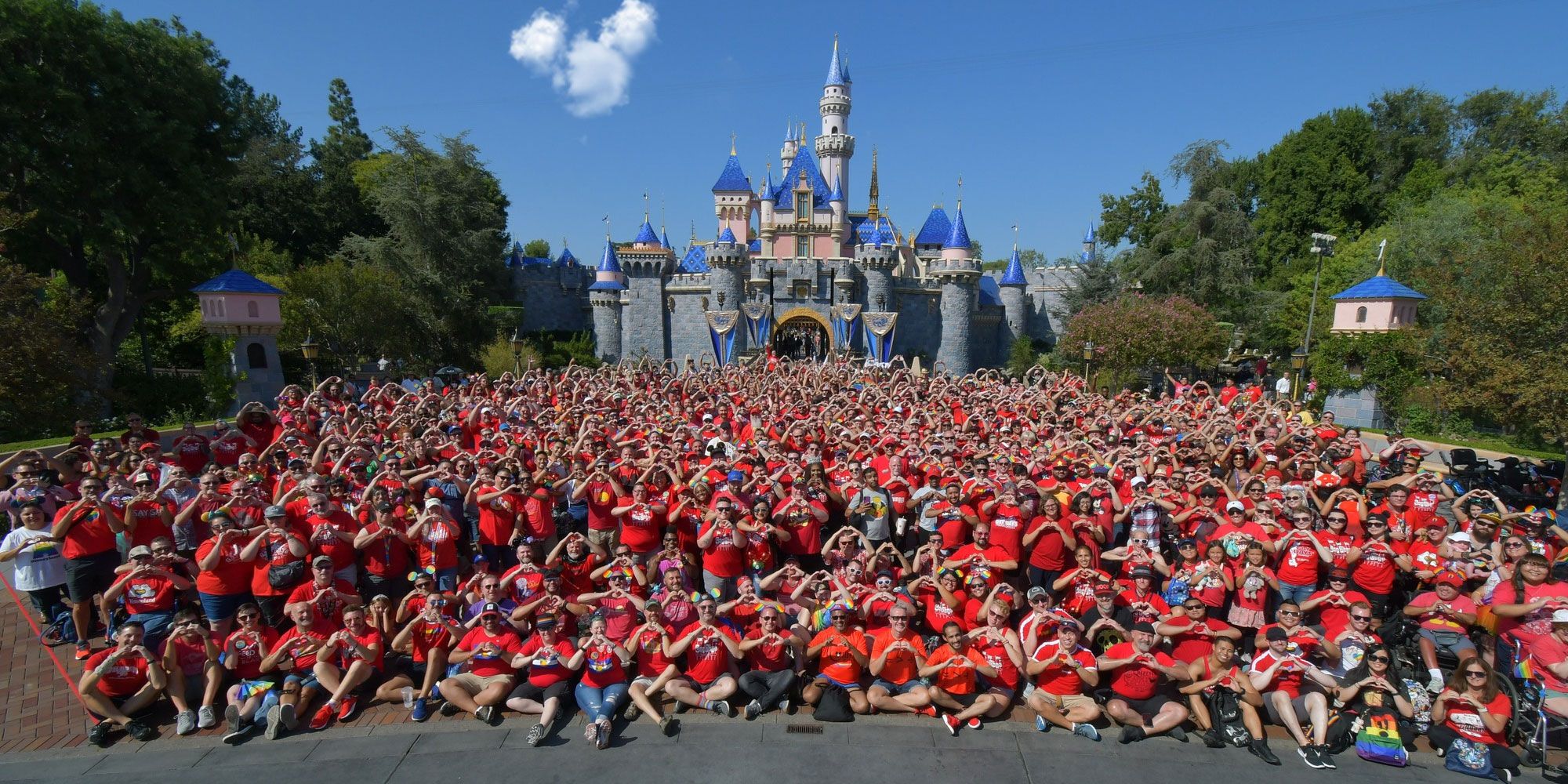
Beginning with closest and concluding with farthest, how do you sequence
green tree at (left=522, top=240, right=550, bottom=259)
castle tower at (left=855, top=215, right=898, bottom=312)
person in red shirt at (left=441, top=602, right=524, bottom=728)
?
1. person in red shirt at (left=441, top=602, right=524, bottom=728)
2. castle tower at (left=855, top=215, right=898, bottom=312)
3. green tree at (left=522, top=240, right=550, bottom=259)

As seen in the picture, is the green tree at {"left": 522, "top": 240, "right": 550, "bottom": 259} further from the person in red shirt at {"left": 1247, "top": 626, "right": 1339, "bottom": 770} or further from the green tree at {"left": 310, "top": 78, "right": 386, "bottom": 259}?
the person in red shirt at {"left": 1247, "top": 626, "right": 1339, "bottom": 770}

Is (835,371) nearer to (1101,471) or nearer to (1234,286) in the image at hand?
(1101,471)

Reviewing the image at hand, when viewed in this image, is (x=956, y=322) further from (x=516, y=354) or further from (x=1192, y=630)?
(x=1192, y=630)

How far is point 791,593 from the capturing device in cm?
613

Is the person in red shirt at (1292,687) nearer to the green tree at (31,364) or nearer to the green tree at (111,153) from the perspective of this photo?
the green tree at (31,364)

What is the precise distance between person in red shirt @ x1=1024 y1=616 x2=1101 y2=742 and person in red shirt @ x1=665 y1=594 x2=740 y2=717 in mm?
2388

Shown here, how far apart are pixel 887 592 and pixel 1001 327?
38.6 meters

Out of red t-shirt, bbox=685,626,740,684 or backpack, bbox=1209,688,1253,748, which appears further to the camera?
red t-shirt, bbox=685,626,740,684

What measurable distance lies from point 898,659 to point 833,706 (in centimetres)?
63

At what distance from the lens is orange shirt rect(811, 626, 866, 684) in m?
5.43

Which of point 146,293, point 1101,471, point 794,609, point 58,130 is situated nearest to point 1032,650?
point 794,609

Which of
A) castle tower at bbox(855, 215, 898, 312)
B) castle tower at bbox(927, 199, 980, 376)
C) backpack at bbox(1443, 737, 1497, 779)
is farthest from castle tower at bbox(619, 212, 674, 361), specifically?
backpack at bbox(1443, 737, 1497, 779)

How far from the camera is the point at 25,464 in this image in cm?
667

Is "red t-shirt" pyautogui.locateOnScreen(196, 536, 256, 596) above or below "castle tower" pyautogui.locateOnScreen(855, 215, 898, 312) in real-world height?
below
